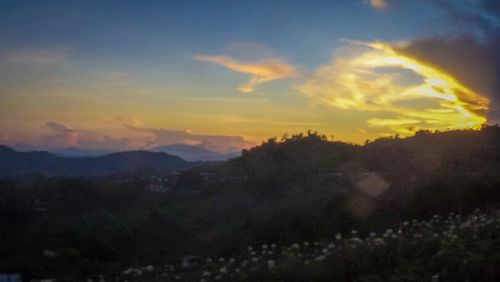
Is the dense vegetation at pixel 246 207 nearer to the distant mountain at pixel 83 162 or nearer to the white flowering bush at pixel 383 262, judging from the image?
the white flowering bush at pixel 383 262

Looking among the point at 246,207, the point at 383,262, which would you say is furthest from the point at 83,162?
the point at 383,262

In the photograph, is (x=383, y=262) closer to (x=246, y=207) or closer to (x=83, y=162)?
(x=246, y=207)

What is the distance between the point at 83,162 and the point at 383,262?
93.6 ft

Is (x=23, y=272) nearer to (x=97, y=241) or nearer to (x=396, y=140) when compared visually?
(x=97, y=241)

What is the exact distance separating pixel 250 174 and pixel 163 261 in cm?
775

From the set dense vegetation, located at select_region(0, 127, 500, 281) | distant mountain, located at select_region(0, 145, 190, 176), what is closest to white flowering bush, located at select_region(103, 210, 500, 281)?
dense vegetation, located at select_region(0, 127, 500, 281)

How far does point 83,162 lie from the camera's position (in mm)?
35625

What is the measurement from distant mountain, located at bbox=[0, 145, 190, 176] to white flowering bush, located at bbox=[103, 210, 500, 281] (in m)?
22.3

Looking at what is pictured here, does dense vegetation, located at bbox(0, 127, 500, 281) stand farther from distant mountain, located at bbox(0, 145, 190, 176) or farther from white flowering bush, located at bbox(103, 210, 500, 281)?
distant mountain, located at bbox(0, 145, 190, 176)

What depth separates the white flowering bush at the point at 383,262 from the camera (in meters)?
8.26

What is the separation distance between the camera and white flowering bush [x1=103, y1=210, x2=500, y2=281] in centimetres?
826

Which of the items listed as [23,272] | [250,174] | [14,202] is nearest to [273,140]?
[250,174]

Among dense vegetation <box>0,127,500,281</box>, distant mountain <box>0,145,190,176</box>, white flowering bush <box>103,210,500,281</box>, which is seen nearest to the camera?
white flowering bush <box>103,210,500,281</box>

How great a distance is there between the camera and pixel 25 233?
48.9 ft
